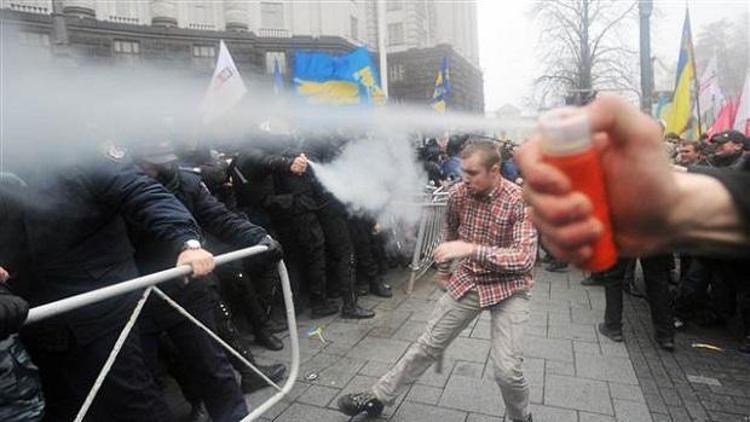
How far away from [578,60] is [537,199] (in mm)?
27394

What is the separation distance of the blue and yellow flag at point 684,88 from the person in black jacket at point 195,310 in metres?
9.27

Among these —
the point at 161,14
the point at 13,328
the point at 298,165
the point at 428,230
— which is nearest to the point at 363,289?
the point at 428,230

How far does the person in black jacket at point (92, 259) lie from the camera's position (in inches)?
102

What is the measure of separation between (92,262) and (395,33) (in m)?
50.2

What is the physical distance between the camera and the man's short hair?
132 inches

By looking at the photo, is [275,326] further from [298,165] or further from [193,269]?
[193,269]

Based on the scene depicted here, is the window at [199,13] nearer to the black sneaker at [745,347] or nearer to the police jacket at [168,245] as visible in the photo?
the police jacket at [168,245]

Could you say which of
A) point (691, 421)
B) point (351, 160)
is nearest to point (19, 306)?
point (691, 421)

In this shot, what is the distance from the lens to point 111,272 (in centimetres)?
275

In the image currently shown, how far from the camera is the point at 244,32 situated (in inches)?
1369

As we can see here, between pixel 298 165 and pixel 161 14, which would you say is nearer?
pixel 298 165

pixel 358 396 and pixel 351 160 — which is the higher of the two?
pixel 351 160

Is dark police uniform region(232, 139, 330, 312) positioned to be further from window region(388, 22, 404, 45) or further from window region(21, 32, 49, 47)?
window region(388, 22, 404, 45)

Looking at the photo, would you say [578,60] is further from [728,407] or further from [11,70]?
[11,70]
